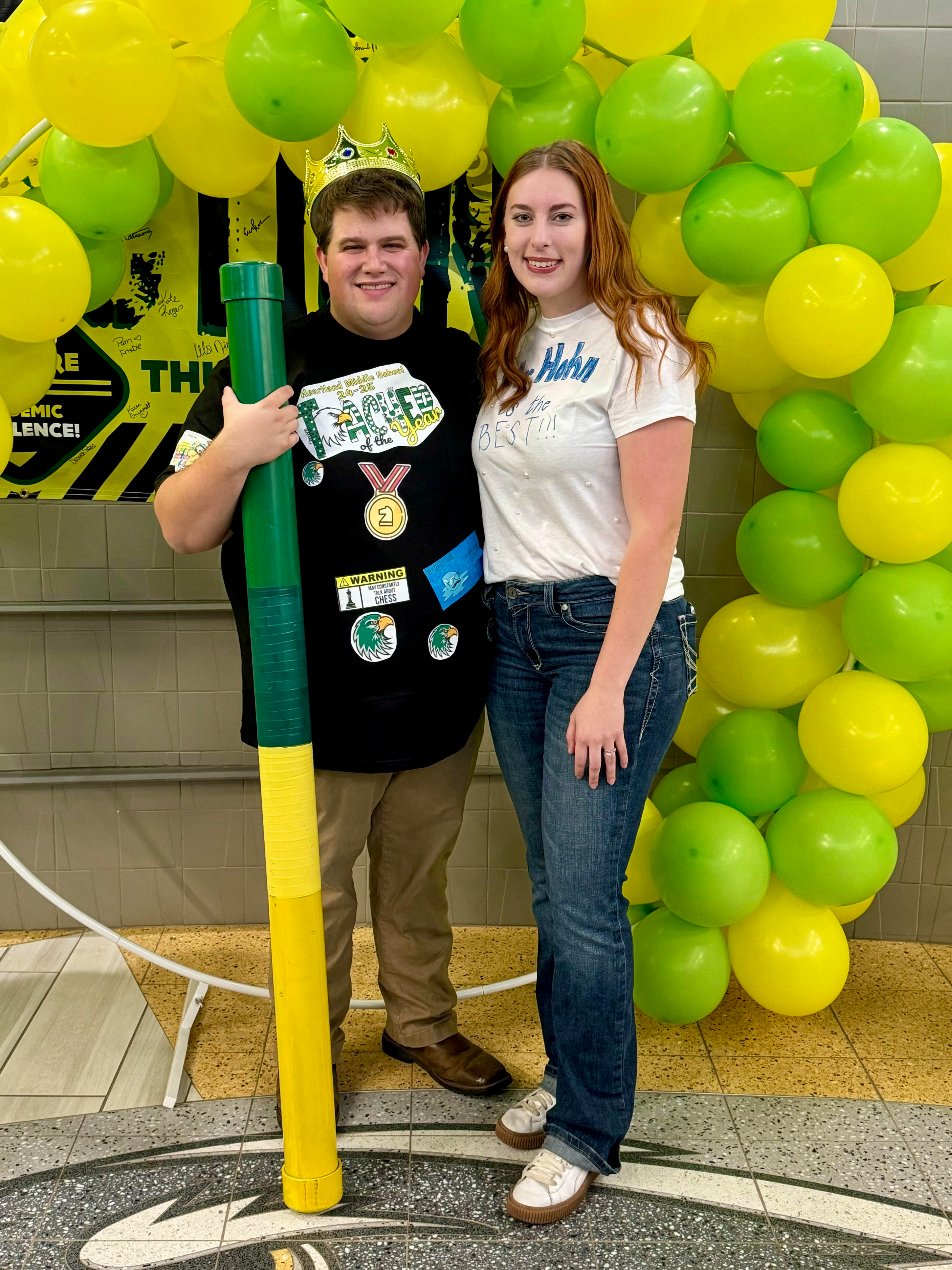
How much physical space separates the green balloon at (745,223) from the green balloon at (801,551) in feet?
1.43

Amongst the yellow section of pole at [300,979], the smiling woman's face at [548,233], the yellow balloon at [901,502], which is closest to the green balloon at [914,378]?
the yellow balloon at [901,502]

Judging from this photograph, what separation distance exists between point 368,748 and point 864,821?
37.5 inches

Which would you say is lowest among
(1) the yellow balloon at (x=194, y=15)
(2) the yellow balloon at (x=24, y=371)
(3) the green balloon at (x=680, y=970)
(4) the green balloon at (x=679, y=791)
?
(3) the green balloon at (x=680, y=970)

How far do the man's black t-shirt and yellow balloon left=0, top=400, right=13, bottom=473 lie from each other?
0.32 m

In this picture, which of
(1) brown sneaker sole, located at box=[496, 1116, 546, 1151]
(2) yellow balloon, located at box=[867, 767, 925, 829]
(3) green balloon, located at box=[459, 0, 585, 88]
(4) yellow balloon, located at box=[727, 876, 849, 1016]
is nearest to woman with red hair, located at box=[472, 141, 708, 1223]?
(1) brown sneaker sole, located at box=[496, 1116, 546, 1151]

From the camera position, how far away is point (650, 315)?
148 centimetres

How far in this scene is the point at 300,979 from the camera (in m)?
1.60

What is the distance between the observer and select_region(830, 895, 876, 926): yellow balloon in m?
2.11

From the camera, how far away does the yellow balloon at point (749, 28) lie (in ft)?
5.55

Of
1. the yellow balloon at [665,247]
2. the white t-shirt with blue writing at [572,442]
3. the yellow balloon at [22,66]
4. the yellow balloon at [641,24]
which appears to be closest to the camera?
the white t-shirt with blue writing at [572,442]

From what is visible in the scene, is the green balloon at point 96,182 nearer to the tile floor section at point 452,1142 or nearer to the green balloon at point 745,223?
the green balloon at point 745,223

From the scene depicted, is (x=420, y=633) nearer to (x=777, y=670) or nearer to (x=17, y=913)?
(x=777, y=670)

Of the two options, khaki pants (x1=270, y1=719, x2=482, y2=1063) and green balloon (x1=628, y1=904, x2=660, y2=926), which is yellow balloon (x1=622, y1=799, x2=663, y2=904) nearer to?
green balloon (x1=628, y1=904, x2=660, y2=926)

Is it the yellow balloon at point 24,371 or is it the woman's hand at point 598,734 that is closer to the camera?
the woman's hand at point 598,734
